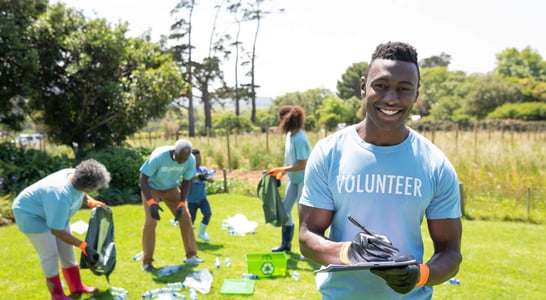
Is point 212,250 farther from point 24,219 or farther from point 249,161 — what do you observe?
point 249,161

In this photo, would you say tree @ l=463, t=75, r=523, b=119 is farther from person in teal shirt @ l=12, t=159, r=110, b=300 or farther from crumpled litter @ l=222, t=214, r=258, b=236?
person in teal shirt @ l=12, t=159, r=110, b=300

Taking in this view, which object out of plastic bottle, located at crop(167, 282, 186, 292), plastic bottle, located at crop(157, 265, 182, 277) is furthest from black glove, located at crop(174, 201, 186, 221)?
plastic bottle, located at crop(167, 282, 186, 292)

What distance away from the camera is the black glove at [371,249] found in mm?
1639

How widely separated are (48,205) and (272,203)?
292 centimetres

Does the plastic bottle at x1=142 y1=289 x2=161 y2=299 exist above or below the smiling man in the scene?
below

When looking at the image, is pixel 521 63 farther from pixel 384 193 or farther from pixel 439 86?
pixel 384 193

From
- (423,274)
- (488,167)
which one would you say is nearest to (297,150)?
(423,274)

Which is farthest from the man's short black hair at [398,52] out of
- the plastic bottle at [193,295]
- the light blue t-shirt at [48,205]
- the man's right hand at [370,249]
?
the plastic bottle at [193,295]

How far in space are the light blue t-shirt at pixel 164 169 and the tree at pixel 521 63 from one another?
50.9m

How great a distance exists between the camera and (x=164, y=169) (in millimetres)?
5531

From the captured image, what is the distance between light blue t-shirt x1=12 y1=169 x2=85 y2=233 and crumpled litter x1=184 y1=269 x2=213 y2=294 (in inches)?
60.7

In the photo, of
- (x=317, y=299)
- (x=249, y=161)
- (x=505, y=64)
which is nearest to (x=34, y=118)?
(x=249, y=161)

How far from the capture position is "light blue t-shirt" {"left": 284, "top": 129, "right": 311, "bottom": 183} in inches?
232

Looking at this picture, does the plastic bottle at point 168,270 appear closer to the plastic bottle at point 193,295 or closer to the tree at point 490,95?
the plastic bottle at point 193,295
